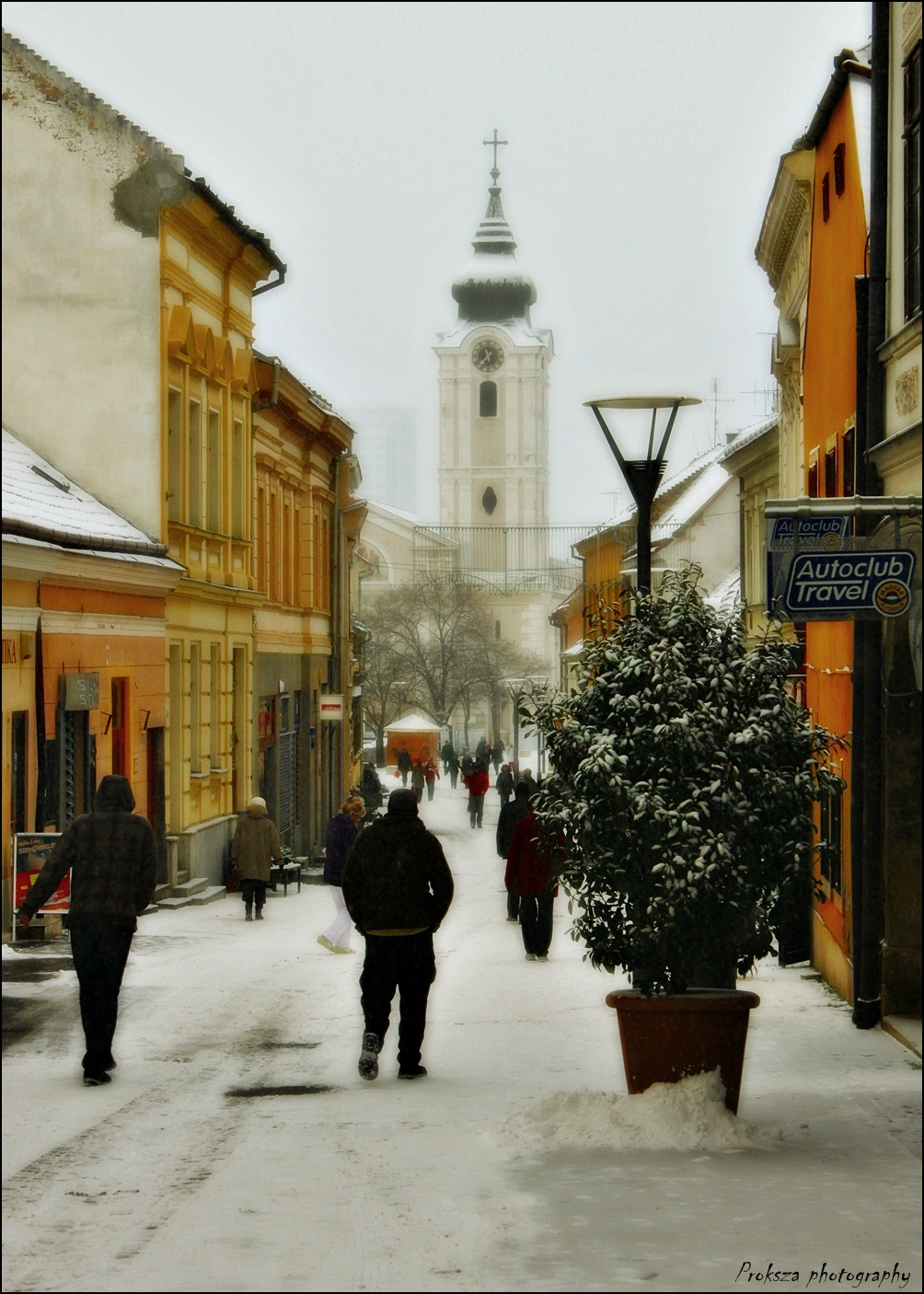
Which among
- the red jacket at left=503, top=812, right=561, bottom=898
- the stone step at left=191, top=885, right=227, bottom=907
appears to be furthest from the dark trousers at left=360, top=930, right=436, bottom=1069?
the stone step at left=191, top=885, right=227, bottom=907

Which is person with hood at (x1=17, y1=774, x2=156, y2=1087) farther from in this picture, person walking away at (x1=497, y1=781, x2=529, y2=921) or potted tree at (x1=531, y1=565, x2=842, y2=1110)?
person walking away at (x1=497, y1=781, x2=529, y2=921)

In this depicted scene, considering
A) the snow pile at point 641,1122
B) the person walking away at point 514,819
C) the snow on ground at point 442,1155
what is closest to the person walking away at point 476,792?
the person walking away at point 514,819

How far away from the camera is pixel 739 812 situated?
8.68 metres

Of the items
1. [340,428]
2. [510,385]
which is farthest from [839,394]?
[510,385]

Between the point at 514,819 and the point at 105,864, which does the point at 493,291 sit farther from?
the point at 105,864

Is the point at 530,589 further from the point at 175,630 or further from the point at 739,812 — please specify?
the point at 739,812

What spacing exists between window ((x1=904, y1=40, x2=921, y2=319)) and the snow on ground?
14.6 ft

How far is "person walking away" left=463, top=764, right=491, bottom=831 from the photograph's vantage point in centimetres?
4281

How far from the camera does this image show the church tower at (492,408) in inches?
4783

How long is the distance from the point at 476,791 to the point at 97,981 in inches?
1308

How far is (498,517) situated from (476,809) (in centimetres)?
8001

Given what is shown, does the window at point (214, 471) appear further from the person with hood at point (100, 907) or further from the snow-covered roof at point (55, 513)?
the person with hood at point (100, 907)

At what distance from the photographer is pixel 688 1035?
8.77 metres

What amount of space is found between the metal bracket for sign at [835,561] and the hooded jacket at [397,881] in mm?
2321
